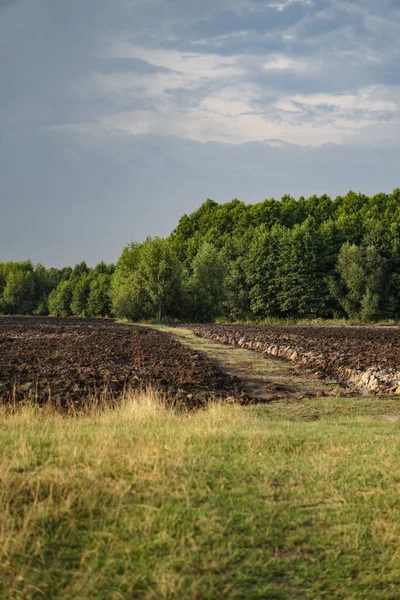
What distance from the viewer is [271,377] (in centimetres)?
1891

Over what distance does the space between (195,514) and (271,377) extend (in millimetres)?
13349

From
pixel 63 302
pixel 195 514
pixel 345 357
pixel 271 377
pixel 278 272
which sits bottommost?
pixel 271 377

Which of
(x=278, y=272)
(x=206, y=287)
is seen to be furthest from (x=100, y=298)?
(x=278, y=272)

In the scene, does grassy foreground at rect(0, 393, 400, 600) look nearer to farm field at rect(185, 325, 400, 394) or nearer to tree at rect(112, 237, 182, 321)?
farm field at rect(185, 325, 400, 394)

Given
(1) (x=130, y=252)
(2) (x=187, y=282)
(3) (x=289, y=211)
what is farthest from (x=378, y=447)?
(3) (x=289, y=211)

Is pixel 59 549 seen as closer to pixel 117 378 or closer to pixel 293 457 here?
pixel 293 457

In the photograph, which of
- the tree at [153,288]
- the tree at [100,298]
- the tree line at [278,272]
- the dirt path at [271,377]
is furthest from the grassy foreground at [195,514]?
the tree at [100,298]

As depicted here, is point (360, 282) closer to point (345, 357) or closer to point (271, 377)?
point (345, 357)

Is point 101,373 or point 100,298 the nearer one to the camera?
point 101,373

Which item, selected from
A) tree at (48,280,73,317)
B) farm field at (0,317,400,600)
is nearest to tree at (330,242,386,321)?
farm field at (0,317,400,600)

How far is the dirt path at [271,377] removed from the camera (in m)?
15.8

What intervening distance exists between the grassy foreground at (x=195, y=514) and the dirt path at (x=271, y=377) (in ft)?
22.5

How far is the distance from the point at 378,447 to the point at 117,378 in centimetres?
888

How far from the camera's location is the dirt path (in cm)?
1578
